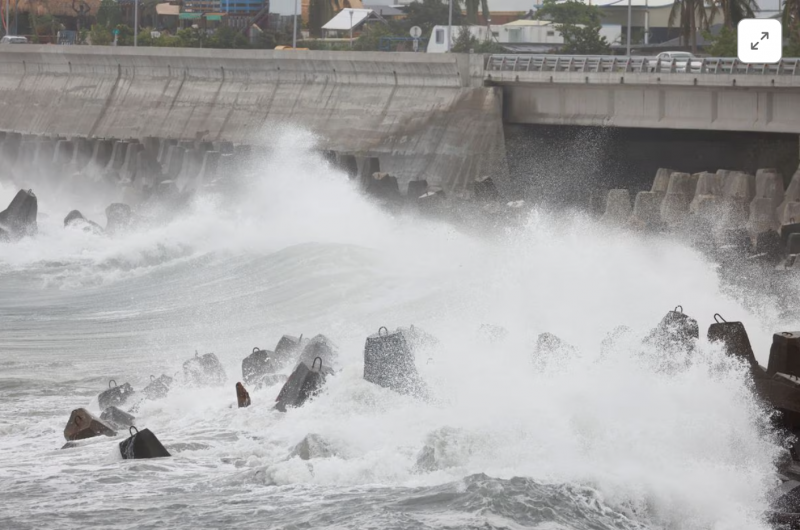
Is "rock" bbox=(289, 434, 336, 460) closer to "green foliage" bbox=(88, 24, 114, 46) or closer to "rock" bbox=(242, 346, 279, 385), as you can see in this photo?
"rock" bbox=(242, 346, 279, 385)

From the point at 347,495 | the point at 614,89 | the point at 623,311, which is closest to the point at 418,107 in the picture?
the point at 614,89

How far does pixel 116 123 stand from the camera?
42469 millimetres

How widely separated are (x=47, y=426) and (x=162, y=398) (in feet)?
4.72

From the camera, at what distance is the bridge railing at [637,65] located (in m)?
28.3

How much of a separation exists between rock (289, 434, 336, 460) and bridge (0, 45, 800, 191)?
17.4 meters

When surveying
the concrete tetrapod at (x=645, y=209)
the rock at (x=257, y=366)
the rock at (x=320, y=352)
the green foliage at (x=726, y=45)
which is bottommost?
the rock at (x=257, y=366)

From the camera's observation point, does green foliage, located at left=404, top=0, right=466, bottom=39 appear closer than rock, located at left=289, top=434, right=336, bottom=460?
No

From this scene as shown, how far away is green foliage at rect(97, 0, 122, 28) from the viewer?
67812mm

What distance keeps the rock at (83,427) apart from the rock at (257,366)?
2.40 m

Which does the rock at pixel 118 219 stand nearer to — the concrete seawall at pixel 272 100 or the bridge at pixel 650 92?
the concrete seawall at pixel 272 100

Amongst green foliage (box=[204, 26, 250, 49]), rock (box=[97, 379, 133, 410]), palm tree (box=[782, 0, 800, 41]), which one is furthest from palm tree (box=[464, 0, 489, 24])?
rock (box=[97, 379, 133, 410])

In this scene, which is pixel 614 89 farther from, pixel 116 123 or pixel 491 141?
pixel 116 123

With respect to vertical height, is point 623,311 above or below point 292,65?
below

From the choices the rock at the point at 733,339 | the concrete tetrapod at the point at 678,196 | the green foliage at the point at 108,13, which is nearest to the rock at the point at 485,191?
the concrete tetrapod at the point at 678,196
